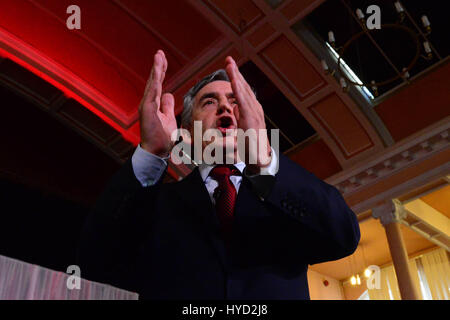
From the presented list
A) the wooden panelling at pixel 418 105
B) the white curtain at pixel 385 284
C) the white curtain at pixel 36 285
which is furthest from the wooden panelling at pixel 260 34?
the white curtain at pixel 385 284

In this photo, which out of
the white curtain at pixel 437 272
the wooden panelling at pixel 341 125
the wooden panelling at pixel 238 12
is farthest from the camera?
the white curtain at pixel 437 272

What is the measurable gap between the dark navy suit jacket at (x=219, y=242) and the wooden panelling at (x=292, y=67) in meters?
6.40

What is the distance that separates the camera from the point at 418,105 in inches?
305

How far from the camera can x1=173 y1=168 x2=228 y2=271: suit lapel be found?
116cm

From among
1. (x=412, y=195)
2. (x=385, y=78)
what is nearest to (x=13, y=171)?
(x=385, y=78)

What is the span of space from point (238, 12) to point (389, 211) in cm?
411

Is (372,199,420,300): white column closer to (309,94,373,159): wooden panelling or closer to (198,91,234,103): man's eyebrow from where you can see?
(309,94,373,159): wooden panelling

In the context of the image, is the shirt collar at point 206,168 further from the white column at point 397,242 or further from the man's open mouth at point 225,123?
the white column at point 397,242

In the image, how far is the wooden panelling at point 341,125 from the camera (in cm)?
796

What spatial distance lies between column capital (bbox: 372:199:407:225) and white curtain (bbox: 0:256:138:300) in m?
8.17

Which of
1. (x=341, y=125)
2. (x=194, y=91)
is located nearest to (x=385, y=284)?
(x=341, y=125)
